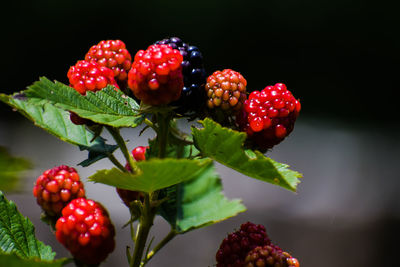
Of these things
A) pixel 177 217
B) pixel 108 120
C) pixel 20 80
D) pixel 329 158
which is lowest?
pixel 329 158

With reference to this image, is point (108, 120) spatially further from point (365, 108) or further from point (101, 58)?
point (365, 108)

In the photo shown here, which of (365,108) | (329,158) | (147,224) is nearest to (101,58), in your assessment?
(147,224)

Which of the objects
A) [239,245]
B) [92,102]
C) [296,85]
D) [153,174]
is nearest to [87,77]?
[92,102]

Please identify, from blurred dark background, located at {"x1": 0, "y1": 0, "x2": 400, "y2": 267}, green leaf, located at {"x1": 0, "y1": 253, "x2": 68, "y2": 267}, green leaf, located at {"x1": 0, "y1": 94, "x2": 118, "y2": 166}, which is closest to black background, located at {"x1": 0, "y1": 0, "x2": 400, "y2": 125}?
blurred dark background, located at {"x1": 0, "y1": 0, "x2": 400, "y2": 267}

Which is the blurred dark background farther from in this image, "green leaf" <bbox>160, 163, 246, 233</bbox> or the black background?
"green leaf" <bbox>160, 163, 246, 233</bbox>

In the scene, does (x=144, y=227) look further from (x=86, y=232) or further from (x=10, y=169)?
(x=10, y=169)
